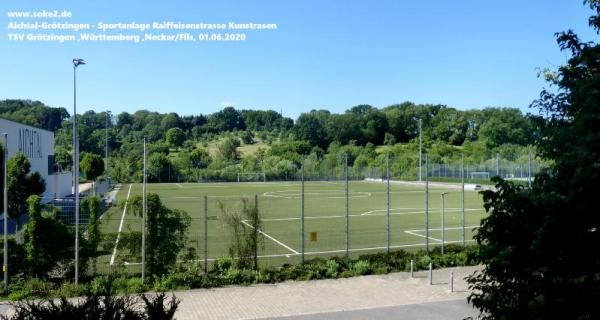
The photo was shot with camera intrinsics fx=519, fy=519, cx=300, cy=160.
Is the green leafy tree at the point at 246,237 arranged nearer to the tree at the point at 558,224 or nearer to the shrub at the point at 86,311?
the shrub at the point at 86,311

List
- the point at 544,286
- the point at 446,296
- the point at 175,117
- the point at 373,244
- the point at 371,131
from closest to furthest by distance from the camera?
the point at 544,286 < the point at 446,296 < the point at 373,244 < the point at 371,131 < the point at 175,117

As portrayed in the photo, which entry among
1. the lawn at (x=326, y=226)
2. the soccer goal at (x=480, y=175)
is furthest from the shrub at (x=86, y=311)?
the soccer goal at (x=480, y=175)

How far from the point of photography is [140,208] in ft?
53.9

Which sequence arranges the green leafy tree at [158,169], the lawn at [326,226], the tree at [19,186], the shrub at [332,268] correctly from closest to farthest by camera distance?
the shrub at [332,268] → the tree at [19,186] → the lawn at [326,226] → the green leafy tree at [158,169]

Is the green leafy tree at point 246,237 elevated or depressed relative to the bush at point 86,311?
depressed

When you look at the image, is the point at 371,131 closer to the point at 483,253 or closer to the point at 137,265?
the point at 137,265

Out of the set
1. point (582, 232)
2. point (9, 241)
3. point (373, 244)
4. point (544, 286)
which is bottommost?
point (373, 244)

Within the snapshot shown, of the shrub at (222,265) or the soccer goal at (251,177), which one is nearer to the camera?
the shrub at (222,265)

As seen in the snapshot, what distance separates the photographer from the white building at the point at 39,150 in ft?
116

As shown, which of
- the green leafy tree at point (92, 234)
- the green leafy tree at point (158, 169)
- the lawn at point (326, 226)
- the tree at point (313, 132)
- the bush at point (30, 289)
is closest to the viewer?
the bush at point (30, 289)

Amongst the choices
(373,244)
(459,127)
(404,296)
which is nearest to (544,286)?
(404,296)

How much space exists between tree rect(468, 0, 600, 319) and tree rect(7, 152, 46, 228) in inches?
833

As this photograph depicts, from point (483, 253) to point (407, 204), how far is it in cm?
3918

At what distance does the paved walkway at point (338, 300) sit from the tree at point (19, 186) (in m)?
11.1
